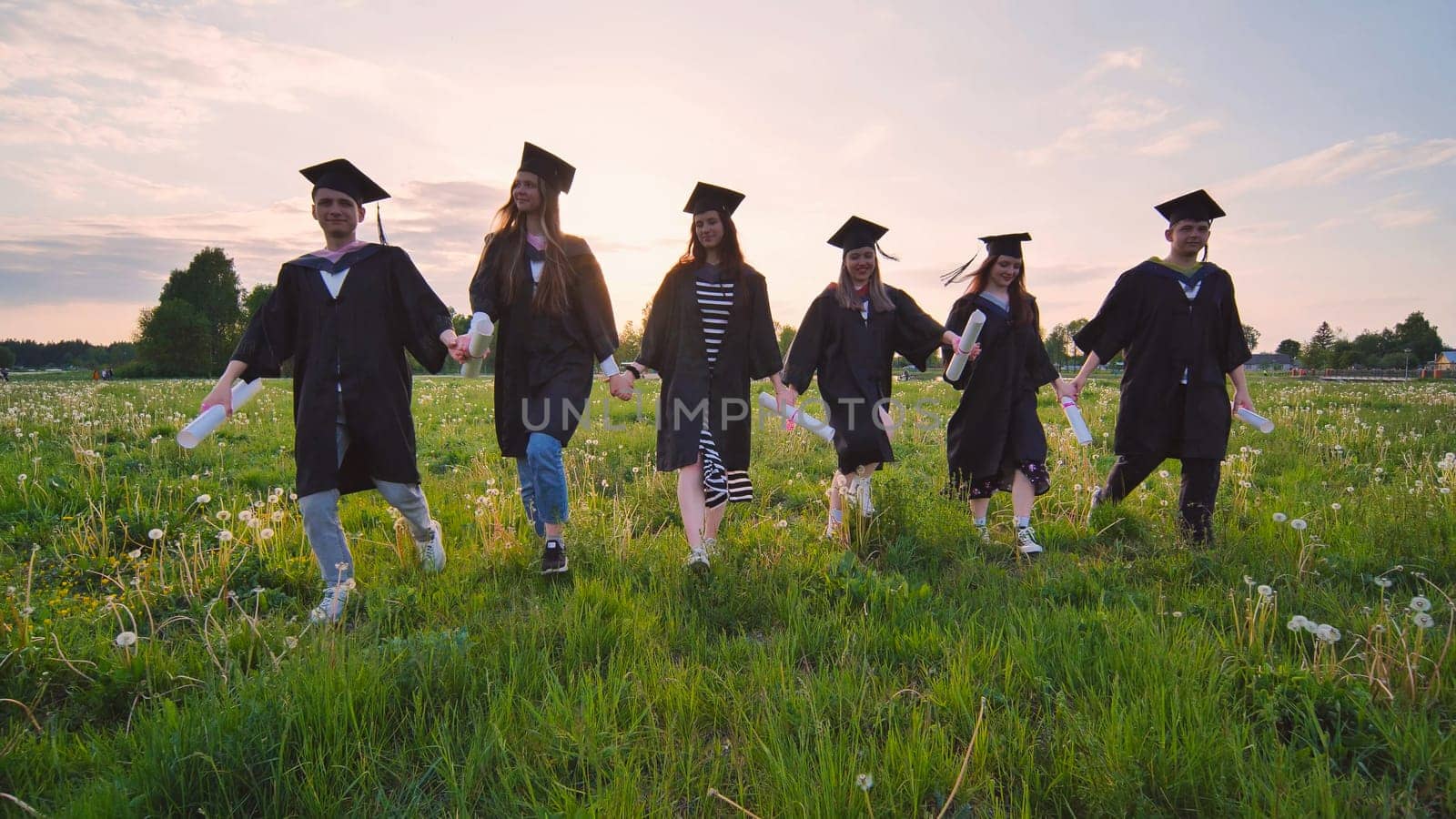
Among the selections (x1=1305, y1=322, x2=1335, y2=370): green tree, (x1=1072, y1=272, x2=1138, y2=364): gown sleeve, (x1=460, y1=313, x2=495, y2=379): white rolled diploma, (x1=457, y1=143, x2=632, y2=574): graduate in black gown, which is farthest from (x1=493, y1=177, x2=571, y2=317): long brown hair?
(x1=1305, y1=322, x2=1335, y2=370): green tree

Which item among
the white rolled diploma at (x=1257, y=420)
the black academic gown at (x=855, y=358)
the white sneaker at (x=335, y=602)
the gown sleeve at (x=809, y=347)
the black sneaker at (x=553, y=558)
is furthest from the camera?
the gown sleeve at (x=809, y=347)

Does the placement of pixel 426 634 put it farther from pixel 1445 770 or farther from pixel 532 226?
pixel 1445 770

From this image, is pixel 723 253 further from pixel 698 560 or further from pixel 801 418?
pixel 698 560

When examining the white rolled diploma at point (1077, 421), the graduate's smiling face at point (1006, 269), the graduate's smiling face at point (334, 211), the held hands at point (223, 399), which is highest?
the graduate's smiling face at point (334, 211)

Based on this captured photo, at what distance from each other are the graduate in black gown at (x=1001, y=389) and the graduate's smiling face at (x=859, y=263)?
889 millimetres

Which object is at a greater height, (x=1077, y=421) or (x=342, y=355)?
(x=342, y=355)

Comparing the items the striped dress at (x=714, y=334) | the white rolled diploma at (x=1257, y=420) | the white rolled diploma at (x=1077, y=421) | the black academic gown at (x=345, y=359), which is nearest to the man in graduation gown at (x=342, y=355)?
the black academic gown at (x=345, y=359)

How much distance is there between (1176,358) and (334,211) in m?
6.10

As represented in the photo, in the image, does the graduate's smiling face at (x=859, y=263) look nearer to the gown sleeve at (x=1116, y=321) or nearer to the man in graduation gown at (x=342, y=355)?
the gown sleeve at (x=1116, y=321)

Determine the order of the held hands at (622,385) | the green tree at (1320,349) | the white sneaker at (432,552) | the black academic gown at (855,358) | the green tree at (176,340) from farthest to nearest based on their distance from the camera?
the green tree at (1320,349) < the green tree at (176,340) < the black academic gown at (855,358) < the held hands at (622,385) < the white sneaker at (432,552)

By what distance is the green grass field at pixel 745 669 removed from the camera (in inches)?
93.7

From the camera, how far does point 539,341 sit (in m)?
5.11

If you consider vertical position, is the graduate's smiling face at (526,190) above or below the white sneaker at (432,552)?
above

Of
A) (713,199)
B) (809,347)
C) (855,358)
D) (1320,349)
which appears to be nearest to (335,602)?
(713,199)
